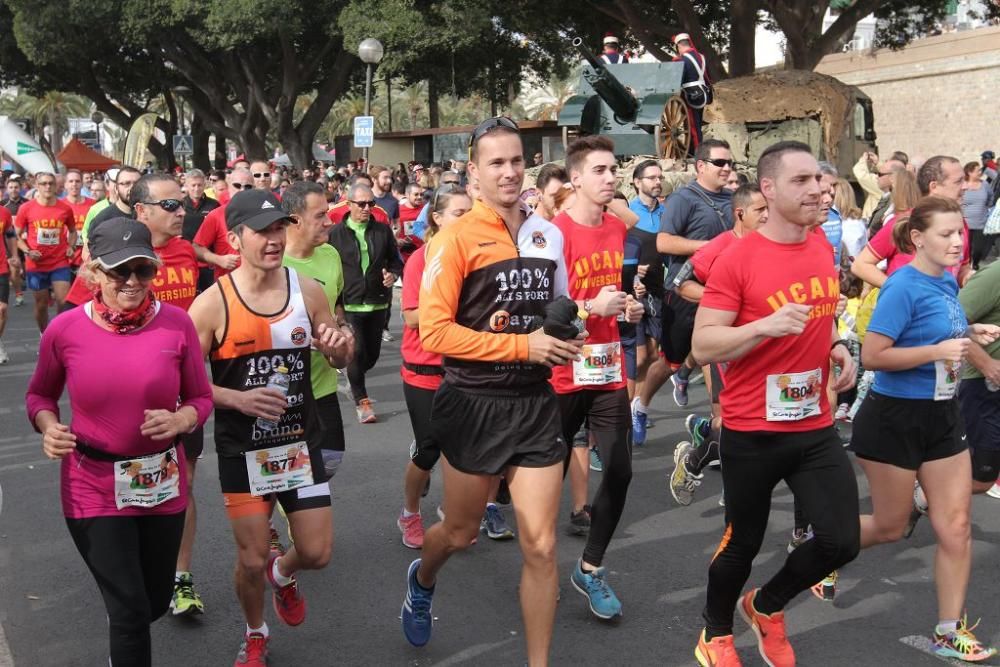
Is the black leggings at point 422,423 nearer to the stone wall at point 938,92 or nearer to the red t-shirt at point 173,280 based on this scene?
the red t-shirt at point 173,280

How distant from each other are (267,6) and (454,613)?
99.0ft

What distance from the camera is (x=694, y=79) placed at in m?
17.9

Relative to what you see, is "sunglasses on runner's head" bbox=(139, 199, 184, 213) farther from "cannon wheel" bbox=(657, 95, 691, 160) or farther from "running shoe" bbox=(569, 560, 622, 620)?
"cannon wheel" bbox=(657, 95, 691, 160)

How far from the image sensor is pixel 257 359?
4.16 meters

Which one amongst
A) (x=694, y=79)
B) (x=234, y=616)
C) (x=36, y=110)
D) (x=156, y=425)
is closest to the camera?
(x=156, y=425)

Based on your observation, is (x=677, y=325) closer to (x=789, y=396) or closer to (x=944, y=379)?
(x=944, y=379)

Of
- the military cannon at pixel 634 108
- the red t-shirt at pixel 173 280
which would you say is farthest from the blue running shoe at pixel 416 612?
the military cannon at pixel 634 108

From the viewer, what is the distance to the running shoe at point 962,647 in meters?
4.29

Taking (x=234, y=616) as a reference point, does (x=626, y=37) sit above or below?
above

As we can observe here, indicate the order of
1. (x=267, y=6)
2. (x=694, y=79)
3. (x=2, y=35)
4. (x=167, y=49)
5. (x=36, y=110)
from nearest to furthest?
(x=694, y=79) < (x=267, y=6) < (x=167, y=49) < (x=2, y=35) < (x=36, y=110)

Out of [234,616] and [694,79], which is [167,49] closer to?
[694,79]

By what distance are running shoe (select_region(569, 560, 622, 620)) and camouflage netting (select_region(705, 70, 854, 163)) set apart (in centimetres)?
1516

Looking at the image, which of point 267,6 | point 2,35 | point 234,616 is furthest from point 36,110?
point 234,616

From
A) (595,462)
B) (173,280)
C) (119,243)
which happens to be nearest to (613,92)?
(595,462)
